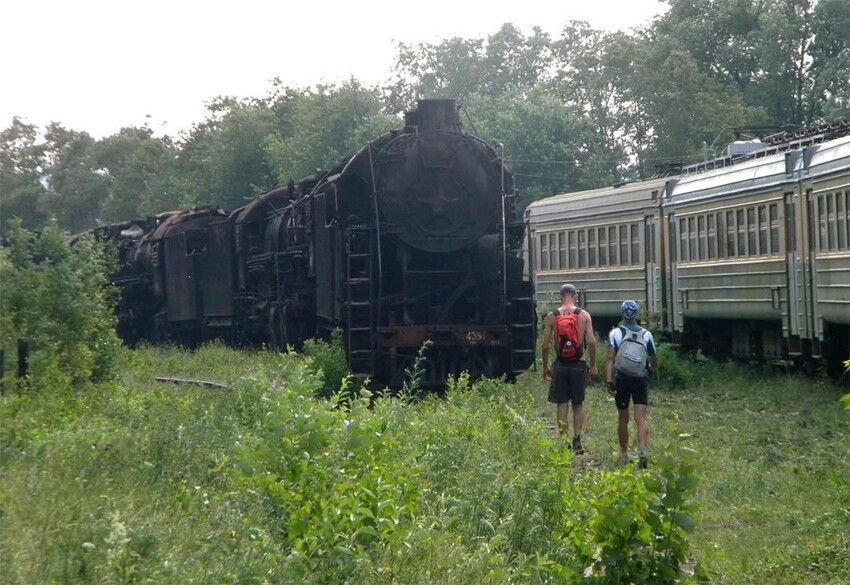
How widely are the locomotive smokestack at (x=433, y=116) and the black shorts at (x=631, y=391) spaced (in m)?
6.49

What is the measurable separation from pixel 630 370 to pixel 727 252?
406 inches

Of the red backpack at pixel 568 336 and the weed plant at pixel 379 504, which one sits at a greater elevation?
the red backpack at pixel 568 336

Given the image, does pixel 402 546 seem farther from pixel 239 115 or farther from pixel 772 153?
pixel 239 115

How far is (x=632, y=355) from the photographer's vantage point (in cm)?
1226

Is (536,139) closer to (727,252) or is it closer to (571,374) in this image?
(727,252)

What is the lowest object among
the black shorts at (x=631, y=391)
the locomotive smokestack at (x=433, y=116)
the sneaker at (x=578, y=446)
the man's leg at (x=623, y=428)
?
the sneaker at (x=578, y=446)

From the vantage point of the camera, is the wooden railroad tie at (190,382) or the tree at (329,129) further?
the tree at (329,129)

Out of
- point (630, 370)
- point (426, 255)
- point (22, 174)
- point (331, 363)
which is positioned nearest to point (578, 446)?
point (630, 370)

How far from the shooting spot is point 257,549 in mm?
6691

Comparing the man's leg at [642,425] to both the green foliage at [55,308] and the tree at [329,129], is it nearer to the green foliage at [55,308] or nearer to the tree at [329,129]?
the green foliage at [55,308]

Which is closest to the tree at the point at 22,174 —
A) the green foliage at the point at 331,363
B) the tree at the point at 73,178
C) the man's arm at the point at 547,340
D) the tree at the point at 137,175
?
the tree at the point at 73,178

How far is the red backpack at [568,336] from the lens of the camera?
12.8 meters

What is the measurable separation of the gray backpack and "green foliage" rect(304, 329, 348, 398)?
5.71 metres

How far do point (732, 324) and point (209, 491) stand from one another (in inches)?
648
